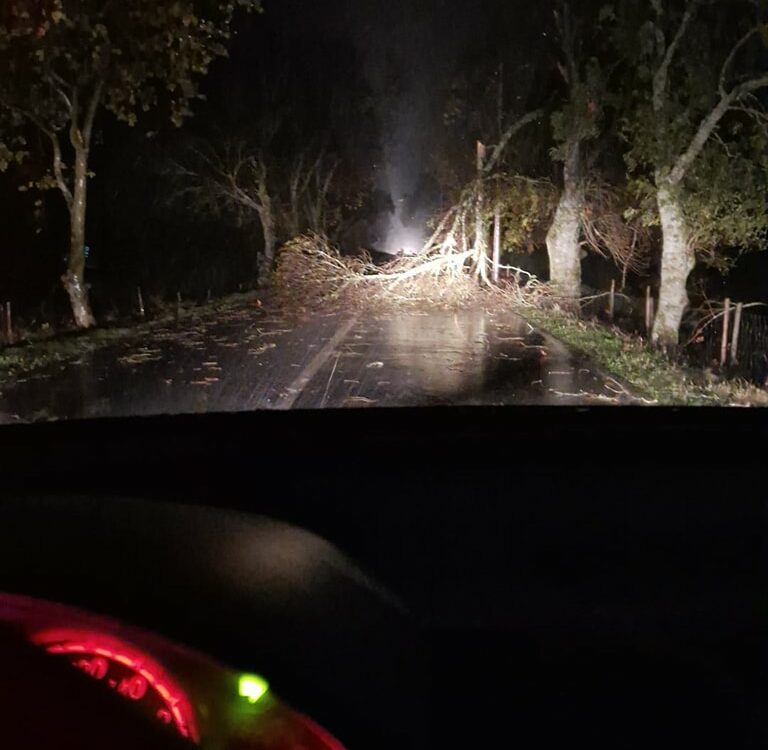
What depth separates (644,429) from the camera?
11.6 ft

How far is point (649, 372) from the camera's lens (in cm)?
1502

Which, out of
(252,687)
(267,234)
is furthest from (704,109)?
(267,234)

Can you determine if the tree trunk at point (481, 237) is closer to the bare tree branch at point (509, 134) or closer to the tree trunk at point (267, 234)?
the bare tree branch at point (509, 134)

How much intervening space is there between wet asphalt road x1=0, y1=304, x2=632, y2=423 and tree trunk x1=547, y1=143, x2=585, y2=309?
5895 millimetres

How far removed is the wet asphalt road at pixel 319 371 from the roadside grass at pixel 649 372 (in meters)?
0.44

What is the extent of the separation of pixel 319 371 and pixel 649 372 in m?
5.00

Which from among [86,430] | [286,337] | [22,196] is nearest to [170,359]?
[286,337]

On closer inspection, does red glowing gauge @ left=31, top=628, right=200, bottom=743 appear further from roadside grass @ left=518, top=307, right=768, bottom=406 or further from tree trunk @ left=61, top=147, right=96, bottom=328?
tree trunk @ left=61, top=147, right=96, bottom=328

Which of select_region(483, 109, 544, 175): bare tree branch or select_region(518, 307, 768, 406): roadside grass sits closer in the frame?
select_region(518, 307, 768, 406): roadside grass

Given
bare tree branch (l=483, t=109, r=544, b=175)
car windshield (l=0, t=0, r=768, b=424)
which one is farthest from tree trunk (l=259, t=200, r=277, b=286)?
bare tree branch (l=483, t=109, r=544, b=175)

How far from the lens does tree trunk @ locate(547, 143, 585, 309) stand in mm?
25484

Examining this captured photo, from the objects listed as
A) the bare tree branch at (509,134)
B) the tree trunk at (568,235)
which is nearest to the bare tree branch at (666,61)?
the tree trunk at (568,235)

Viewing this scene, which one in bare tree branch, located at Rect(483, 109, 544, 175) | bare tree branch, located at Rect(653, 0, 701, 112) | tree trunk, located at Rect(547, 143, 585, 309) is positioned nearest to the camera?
bare tree branch, located at Rect(653, 0, 701, 112)

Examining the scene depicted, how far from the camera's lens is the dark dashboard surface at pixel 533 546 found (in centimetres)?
220
